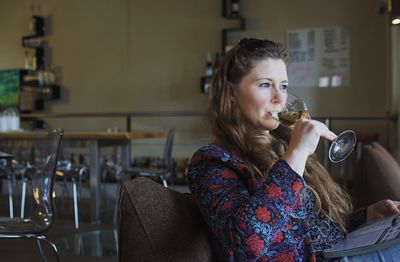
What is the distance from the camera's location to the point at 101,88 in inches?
290

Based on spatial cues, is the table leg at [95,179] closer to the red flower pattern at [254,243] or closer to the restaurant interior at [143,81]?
the restaurant interior at [143,81]

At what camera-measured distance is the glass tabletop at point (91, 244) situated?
11.1 ft

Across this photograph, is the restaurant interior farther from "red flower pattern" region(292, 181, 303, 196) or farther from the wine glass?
"red flower pattern" region(292, 181, 303, 196)

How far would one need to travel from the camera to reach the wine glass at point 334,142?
4.00 feet

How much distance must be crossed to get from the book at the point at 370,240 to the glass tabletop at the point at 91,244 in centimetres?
236

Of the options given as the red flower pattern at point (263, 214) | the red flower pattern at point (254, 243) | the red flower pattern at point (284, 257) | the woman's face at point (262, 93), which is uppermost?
the woman's face at point (262, 93)

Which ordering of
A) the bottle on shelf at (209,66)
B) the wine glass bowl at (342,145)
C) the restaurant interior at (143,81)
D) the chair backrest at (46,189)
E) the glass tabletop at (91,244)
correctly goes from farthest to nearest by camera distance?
the bottle on shelf at (209,66) < the restaurant interior at (143,81) < the glass tabletop at (91,244) < the chair backrest at (46,189) < the wine glass bowl at (342,145)

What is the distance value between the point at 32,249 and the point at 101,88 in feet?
13.6

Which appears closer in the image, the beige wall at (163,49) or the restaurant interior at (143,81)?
the restaurant interior at (143,81)

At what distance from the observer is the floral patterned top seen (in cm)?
94

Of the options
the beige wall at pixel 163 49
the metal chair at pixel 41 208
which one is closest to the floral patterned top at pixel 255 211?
the metal chair at pixel 41 208

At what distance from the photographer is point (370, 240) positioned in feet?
3.80

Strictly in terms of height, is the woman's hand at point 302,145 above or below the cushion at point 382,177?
above

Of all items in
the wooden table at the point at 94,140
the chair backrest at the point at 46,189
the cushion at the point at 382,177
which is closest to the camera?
the cushion at the point at 382,177
